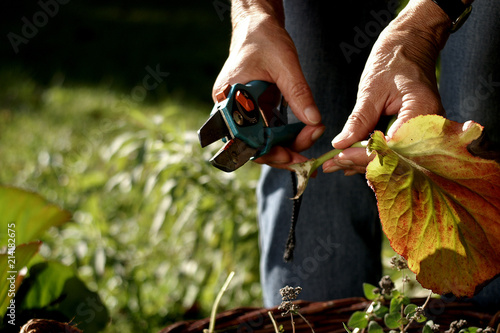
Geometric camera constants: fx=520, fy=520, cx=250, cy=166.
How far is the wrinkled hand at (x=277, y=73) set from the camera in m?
0.98

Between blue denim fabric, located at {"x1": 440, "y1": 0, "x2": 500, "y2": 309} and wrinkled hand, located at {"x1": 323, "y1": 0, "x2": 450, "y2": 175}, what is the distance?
15 cm

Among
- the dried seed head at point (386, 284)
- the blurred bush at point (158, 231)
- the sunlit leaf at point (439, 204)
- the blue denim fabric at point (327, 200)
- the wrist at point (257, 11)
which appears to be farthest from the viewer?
the blurred bush at point (158, 231)

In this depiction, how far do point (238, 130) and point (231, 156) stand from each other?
49mm

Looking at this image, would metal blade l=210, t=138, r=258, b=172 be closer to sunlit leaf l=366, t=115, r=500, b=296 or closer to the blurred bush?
sunlit leaf l=366, t=115, r=500, b=296

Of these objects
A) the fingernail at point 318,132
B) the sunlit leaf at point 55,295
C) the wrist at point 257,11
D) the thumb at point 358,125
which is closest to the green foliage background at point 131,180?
the sunlit leaf at point 55,295

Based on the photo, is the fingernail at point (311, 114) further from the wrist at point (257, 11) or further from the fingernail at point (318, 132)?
the wrist at point (257, 11)

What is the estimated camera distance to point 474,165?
730 millimetres

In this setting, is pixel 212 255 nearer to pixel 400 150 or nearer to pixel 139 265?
pixel 139 265

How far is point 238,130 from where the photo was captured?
90 cm

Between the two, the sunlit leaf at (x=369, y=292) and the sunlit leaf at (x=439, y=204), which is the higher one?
the sunlit leaf at (x=439, y=204)

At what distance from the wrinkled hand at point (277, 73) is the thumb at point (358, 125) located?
13 centimetres

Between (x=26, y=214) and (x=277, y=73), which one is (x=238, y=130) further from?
(x=26, y=214)

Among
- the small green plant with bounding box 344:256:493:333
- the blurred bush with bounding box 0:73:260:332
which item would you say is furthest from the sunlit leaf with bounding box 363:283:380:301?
the blurred bush with bounding box 0:73:260:332

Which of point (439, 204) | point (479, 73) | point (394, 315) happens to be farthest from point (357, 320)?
point (479, 73)
